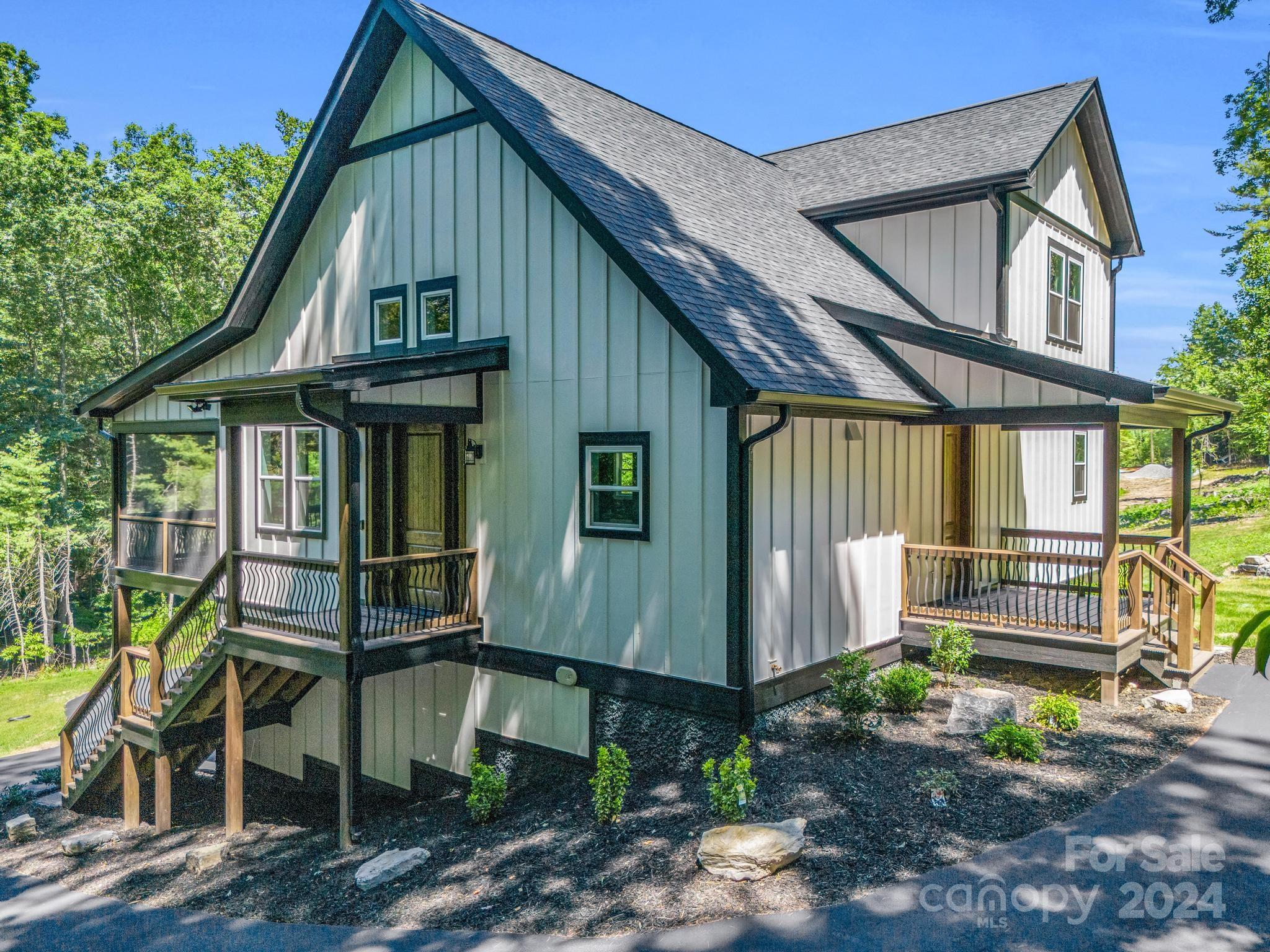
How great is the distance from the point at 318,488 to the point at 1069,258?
12566 millimetres

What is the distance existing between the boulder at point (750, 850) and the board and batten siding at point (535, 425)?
169 cm

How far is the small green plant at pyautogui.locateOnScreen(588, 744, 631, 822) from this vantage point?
728cm

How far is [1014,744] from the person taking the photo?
24.9 feet

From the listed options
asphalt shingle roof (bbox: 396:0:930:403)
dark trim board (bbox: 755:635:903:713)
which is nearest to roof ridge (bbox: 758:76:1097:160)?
asphalt shingle roof (bbox: 396:0:930:403)

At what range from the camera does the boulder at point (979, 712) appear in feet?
27.0

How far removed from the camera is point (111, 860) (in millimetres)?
9953

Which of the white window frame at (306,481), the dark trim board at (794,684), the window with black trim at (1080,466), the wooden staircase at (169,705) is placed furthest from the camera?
the window with black trim at (1080,466)

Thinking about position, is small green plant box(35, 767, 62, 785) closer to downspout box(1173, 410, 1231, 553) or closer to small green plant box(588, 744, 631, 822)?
small green plant box(588, 744, 631, 822)

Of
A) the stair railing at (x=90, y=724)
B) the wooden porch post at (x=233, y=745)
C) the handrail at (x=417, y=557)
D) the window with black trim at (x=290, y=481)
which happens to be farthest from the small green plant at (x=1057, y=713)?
the stair railing at (x=90, y=724)

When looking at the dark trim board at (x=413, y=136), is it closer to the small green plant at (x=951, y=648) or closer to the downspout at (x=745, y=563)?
the downspout at (x=745, y=563)

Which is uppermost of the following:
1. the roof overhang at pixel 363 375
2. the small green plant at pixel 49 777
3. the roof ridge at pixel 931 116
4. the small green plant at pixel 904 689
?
the roof ridge at pixel 931 116

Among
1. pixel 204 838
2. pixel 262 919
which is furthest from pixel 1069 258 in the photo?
pixel 204 838

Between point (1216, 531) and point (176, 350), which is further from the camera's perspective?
point (1216, 531)

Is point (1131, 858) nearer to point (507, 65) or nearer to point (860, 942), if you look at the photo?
point (860, 942)
